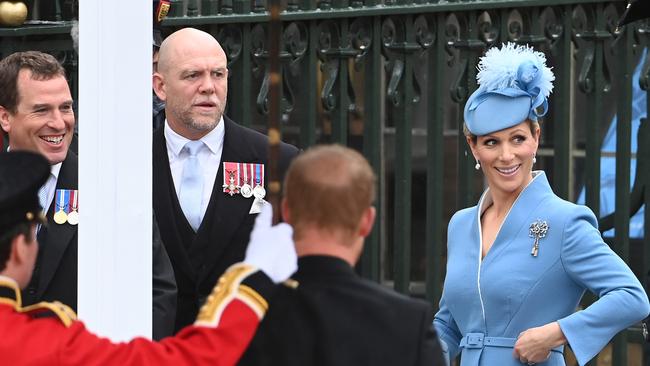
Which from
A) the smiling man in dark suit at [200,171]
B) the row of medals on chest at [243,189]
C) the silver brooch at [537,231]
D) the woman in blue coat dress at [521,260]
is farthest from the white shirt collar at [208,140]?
the silver brooch at [537,231]

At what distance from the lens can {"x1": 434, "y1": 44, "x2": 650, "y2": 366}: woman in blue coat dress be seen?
4.62 m

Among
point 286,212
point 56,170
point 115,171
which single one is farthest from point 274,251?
point 56,170

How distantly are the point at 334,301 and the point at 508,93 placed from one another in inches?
69.6

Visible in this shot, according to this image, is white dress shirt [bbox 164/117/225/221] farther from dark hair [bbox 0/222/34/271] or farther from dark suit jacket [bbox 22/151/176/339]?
dark hair [bbox 0/222/34/271]

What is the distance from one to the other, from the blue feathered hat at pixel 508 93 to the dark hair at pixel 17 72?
145cm

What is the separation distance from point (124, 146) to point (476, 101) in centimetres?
143

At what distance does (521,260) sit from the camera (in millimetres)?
4746

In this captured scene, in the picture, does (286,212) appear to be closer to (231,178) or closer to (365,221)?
(365,221)

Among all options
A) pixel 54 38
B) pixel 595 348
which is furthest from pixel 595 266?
pixel 54 38

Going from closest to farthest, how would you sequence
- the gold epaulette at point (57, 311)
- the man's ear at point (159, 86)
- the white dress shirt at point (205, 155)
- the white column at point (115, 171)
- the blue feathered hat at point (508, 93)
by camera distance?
the gold epaulette at point (57, 311), the white column at point (115, 171), the blue feathered hat at point (508, 93), the white dress shirt at point (205, 155), the man's ear at point (159, 86)

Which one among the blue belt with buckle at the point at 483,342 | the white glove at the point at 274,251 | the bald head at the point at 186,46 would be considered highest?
the bald head at the point at 186,46

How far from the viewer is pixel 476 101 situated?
4953 mm

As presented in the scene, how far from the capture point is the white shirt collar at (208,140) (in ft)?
17.6

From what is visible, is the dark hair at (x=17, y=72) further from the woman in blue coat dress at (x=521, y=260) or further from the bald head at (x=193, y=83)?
the woman in blue coat dress at (x=521, y=260)
